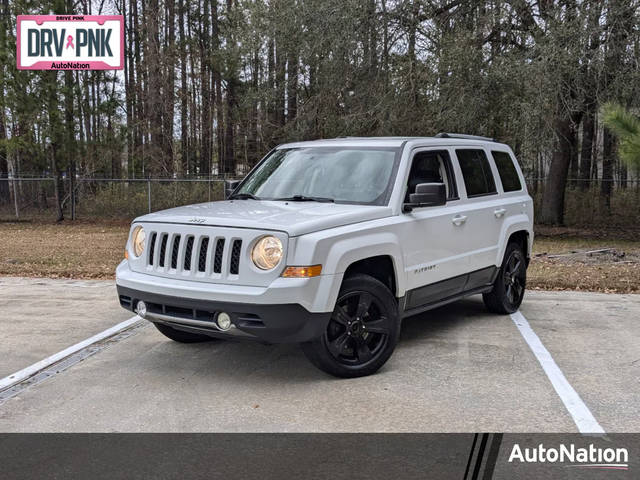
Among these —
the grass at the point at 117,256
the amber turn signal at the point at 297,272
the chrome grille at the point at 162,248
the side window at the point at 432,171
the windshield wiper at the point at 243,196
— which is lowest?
the grass at the point at 117,256

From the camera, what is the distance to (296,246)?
5160 mm

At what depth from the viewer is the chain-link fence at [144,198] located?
2425 centimetres

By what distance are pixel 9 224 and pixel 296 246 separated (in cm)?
2012

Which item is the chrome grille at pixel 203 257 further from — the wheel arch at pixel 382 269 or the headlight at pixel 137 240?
the wheel arch at pixel 382 269

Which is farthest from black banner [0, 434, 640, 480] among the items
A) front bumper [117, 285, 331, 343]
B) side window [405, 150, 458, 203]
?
side window [405, 150, 458, 203]

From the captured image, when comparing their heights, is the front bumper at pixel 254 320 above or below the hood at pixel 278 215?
below

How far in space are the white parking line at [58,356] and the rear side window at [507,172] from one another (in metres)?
4.34

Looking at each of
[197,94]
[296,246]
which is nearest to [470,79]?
[296,246]

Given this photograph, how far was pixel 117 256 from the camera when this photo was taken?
1403 cm

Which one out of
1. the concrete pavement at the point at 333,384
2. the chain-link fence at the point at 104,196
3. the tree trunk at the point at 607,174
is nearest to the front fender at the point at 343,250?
the concrete pavement at the point at 333,384

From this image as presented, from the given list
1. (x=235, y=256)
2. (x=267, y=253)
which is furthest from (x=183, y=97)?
(x=267, y=253)

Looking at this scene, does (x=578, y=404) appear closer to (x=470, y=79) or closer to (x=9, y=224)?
(x=470, y=79)

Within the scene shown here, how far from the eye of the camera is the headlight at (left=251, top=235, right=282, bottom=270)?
17.1ft

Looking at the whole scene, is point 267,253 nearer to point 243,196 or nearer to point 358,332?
point 358,332
